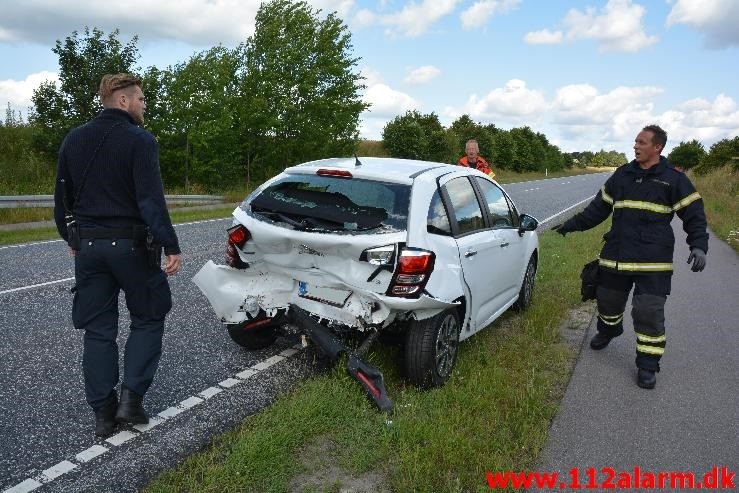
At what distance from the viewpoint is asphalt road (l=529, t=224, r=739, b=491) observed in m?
3.46

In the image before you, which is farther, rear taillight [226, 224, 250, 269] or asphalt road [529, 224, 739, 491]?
rear taillight [226, 224, 250, 269]

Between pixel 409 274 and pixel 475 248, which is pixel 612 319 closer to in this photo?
pixel 475 248

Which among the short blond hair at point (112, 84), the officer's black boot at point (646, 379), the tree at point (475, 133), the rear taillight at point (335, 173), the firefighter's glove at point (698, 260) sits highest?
the tree at point (475, 133)

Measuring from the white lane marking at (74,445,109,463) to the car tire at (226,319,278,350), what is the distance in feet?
4.73

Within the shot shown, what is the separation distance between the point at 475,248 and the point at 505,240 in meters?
0.83

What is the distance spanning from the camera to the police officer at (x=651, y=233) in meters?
4.73

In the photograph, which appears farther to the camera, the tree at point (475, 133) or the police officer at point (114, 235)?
the tree at point (475, 133)

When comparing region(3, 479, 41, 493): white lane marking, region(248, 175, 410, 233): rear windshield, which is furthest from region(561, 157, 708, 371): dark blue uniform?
region(3, 479, 41, 493): white lane marking

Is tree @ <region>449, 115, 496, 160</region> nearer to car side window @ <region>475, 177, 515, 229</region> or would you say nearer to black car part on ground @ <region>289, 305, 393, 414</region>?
car side window @ <region>475, 177, 515, 229</region>

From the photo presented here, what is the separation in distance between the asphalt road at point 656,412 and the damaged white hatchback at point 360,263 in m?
1.01

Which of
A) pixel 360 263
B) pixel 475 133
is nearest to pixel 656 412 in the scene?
pixel 360 263

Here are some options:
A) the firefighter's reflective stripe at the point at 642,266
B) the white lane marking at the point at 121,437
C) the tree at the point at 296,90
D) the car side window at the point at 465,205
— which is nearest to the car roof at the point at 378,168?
the car side window at the point at 465,205

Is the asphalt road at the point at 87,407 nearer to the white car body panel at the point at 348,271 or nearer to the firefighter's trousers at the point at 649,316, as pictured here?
the white car body panel at the point at 348,271

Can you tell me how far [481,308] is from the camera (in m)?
4.98
